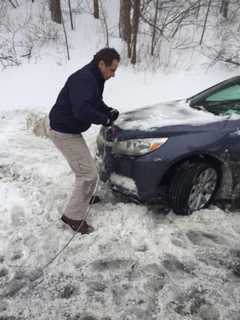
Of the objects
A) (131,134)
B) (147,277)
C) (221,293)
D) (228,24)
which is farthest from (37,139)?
(228,24)

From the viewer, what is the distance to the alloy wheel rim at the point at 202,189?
4.31m

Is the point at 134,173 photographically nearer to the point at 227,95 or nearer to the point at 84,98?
the point at 84,98

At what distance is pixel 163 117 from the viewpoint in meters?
4.58

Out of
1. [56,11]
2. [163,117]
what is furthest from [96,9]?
[163,117]

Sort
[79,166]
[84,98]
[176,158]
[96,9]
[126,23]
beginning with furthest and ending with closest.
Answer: [96,9] → [126,23] → [176,158] → [79,166] → [84,98]

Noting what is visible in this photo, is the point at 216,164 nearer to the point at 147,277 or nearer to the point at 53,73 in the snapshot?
the point at 147,277

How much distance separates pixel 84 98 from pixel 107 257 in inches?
57.0

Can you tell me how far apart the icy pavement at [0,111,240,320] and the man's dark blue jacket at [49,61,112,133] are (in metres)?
1.07

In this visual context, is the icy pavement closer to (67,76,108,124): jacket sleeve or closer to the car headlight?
the car headlight

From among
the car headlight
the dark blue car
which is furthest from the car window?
the car headlight

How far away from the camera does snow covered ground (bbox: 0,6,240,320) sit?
3268 millimetres

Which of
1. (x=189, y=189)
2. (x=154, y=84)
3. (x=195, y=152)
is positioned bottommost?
(x=154, y=84)

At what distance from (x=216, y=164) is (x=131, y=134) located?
0.94m

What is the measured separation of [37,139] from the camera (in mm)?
6656
